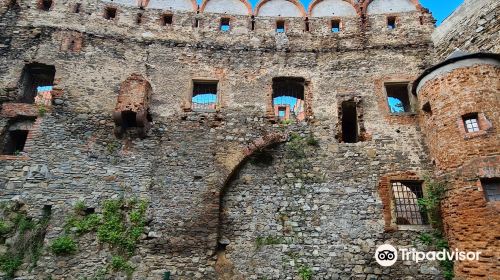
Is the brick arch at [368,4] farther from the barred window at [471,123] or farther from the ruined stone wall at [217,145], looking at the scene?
the barred window at [471,123]

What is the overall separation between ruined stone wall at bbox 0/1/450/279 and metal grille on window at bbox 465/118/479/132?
1603mm

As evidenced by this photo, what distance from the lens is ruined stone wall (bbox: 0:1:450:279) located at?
8.88 metres

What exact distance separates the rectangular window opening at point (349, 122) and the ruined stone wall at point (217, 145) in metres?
0.33

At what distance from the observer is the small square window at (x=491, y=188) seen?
7.85 metres

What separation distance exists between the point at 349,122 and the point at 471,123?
3520 millimetres

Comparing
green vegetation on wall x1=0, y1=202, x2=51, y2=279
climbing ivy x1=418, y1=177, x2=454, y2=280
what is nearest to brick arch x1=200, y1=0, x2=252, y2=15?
green vegetation on wall x1=0, y1=202, x2=51, y2=279

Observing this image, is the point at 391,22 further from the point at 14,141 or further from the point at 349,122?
the point at 14,141

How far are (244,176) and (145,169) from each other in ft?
9.08

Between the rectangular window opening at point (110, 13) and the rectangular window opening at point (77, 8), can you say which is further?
the rectangular window opening at point (110, 13)

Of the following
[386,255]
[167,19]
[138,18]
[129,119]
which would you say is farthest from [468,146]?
[138,18]

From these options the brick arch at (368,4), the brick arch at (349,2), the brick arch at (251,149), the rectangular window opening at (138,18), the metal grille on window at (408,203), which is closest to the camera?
the metal grille on window at (408,203)

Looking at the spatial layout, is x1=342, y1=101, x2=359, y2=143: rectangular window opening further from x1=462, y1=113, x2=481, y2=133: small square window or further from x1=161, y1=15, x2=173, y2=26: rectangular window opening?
x1=161, y1=15, x2=173, y2=26: rectangular window opening

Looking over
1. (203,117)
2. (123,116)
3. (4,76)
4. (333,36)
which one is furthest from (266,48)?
(4,76)

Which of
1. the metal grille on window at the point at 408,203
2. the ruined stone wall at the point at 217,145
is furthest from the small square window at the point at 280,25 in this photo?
the metal grille on window at the point at 408,203
